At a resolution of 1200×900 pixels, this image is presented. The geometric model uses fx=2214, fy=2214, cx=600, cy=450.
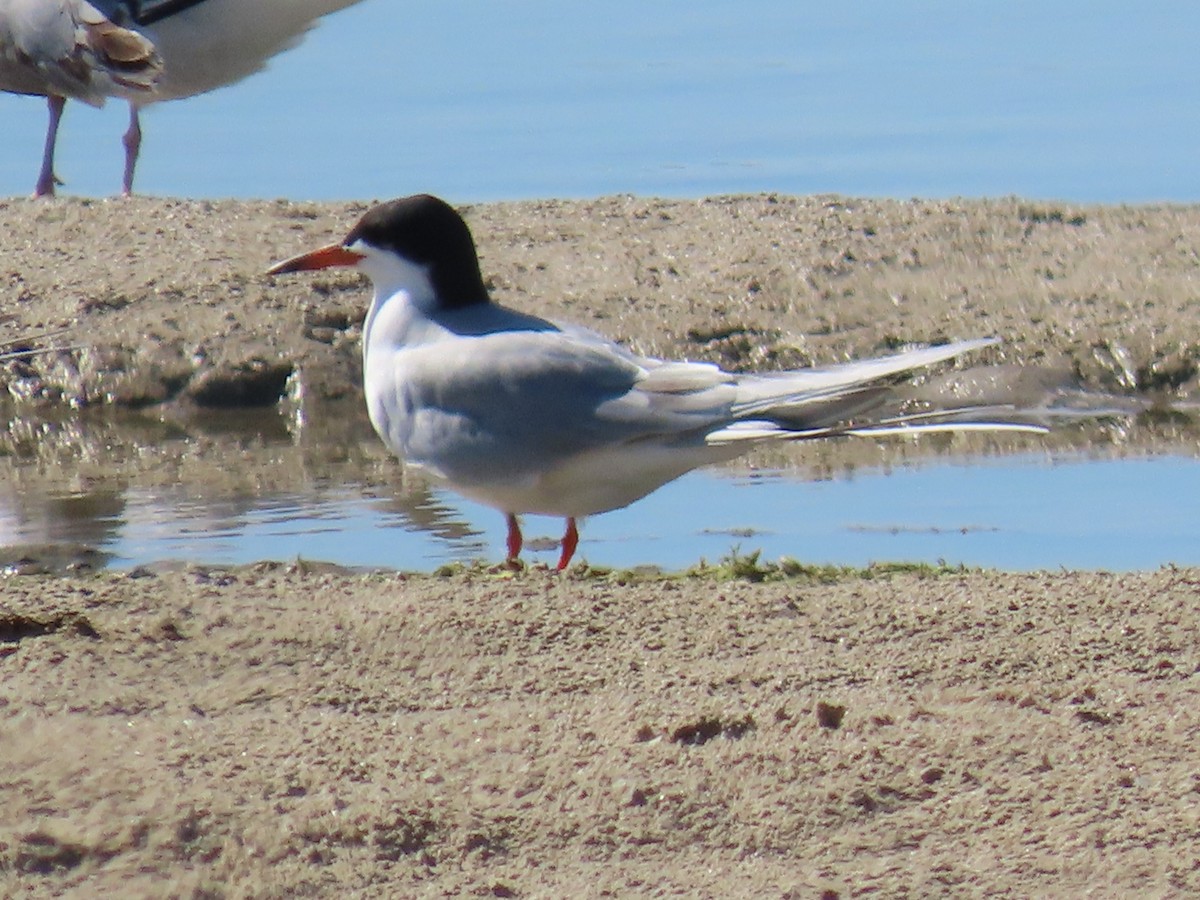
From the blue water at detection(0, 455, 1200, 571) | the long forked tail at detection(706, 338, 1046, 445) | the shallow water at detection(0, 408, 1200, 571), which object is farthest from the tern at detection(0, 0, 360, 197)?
the long forked tail at detection(706, 338, 1046, 445)

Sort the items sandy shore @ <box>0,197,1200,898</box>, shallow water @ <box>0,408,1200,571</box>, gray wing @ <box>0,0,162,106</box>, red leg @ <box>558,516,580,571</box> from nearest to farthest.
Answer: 1. sandy shore @ <box>0,197,1200,898</box>
2. red leg @ <box>558,516,580,571</box>
3. shallow water @ <box>0,408,1200,571</box>
4. gray wing @ <box>0,0,162,106</box>

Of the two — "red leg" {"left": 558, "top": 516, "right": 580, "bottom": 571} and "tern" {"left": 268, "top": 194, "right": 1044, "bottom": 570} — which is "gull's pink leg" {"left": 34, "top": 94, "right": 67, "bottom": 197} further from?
"red leg" {"left": 558, "top": 516, "right": 580, "bottom": 571}

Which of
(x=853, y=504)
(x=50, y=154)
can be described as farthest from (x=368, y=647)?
(x=50, y=154)

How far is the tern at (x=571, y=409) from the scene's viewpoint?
5.05m

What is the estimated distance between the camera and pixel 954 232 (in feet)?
28.8

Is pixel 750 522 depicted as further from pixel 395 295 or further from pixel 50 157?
pixel 50 157

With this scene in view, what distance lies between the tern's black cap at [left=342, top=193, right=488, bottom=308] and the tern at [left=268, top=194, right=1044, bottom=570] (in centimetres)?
11

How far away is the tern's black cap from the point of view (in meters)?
5.67

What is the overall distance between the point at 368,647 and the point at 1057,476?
3.22m

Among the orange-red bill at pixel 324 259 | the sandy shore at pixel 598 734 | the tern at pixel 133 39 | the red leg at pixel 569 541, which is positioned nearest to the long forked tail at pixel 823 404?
the sandy shore at pixel 598 734

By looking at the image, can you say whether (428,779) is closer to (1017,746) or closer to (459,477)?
(1017,746)

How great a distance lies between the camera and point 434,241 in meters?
5.69

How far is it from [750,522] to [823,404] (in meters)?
1.38

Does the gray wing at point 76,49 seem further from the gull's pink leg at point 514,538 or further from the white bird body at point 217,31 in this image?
the gull's pink leg at point 514,538
